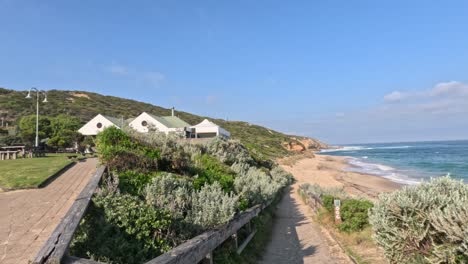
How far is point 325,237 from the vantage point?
9.41 metres

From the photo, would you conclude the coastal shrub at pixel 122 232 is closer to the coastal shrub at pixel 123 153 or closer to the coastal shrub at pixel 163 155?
the coastal shrub at pixel 123 153

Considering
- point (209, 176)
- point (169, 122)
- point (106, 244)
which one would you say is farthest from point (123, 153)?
point (169, 122)

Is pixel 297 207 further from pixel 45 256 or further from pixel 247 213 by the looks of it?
pixel 45 256

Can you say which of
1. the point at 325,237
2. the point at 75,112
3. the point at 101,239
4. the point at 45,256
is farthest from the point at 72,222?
the point at 75,112

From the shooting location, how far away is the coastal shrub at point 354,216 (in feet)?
30.5

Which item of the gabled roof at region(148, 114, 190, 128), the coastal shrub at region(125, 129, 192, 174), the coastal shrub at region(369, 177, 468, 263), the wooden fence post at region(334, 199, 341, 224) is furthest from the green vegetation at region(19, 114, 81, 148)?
the coastal shrub at region(369, 177, 468, 263)

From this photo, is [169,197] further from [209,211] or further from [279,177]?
[279,177]

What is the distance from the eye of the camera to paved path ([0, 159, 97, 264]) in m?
4.44

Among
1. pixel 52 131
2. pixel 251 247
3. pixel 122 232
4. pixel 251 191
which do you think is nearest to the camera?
pixel 122 232

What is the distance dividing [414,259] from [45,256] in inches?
178

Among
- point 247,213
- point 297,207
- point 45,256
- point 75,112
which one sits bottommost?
point 297,207

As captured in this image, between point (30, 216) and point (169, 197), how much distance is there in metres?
3.06

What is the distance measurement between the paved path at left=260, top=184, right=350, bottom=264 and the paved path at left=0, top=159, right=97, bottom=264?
15.1ft

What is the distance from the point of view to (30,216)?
624 centimetres
